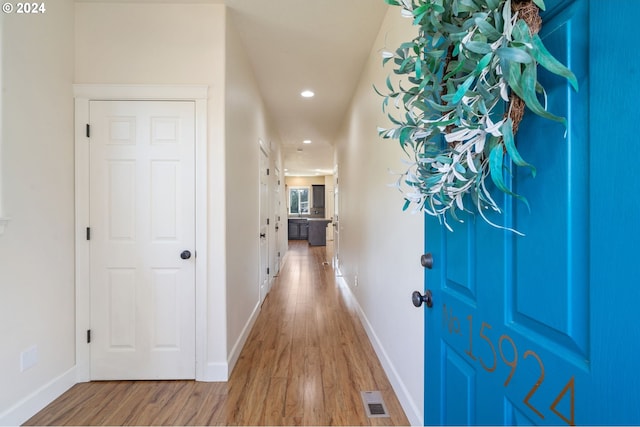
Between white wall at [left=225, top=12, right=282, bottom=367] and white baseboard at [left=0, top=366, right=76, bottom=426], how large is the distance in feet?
3.61

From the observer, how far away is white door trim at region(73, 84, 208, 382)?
6.63 feet

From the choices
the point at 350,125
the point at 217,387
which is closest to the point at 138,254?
the point at 217,387

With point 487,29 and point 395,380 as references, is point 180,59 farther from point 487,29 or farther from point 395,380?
point 395,380

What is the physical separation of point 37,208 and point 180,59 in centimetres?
139

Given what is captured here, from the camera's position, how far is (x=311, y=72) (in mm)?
3152

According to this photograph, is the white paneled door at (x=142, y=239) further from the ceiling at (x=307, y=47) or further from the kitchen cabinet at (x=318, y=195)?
the kitchen cabinet at (x=318, y=195)

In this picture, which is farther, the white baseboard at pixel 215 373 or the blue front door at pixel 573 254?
the white baseboard at pixel 215 373

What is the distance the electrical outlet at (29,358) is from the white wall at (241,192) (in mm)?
1147

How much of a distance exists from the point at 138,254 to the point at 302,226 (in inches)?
359

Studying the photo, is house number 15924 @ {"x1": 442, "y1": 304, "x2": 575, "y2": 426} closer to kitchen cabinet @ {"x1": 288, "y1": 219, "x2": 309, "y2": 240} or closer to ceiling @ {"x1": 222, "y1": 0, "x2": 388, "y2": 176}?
ceiling @ {"x1": 222, "y1": 0, "x2": 388, "y2": 176}

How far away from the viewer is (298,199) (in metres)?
12.4

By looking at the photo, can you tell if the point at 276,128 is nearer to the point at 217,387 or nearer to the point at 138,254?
the point at 138,254

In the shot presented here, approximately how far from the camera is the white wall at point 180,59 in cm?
204

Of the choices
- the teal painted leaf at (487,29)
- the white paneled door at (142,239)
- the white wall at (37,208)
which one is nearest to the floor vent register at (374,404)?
the white paneled door at (142,239)
